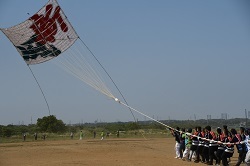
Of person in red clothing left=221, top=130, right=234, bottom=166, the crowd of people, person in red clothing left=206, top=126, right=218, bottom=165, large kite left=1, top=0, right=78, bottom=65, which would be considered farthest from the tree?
person in red clothing left=221, top=130, right=234, bottom=166

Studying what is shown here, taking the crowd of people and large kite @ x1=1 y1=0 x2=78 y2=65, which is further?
large kite @ x1=1 y1=0 x2=78 y2=65

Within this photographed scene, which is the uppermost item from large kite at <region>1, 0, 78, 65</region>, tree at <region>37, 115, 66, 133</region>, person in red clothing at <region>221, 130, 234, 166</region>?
large kite at <region>1, 0, 78, 65</region>

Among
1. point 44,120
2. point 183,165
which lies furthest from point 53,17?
point 44,120

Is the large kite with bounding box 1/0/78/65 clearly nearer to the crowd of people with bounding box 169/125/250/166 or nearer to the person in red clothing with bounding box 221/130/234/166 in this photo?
the crowd of people with bounding box 169/125/250/166

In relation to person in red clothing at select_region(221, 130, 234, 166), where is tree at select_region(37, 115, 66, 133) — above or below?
above

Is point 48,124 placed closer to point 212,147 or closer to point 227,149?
point 212,147

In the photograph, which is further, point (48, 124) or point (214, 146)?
point (48, 124)

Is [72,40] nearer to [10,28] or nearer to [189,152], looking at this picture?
[10,28]

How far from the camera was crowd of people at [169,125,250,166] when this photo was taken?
47.6ft

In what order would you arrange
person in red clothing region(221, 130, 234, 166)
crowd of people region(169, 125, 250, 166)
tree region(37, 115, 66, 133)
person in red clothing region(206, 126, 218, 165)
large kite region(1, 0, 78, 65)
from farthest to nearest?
tree region(37, 115, 66, 133)
person in red clothing region(206, 126, 218, 165)
large kite region(1, 0, 78, 65)
person in red clothing region(221, 130, 234, 166)
crowd of people region(169, 125, 250, 166)

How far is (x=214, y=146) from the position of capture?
1562cm

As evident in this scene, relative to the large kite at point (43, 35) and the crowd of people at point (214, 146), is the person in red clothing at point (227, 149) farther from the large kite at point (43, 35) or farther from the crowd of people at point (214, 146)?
the large kite at point (43, 35)

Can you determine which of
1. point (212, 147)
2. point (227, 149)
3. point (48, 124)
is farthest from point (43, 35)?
point (48, 124)

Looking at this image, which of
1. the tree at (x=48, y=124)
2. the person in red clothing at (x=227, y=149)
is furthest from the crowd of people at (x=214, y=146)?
the tree at (x=48, y=124)
